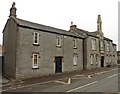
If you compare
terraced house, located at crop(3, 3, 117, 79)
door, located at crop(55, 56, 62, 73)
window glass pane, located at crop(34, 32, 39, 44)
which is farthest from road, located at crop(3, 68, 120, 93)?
door, located at crop(55, 56, 62, 73)

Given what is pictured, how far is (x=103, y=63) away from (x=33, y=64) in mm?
25731

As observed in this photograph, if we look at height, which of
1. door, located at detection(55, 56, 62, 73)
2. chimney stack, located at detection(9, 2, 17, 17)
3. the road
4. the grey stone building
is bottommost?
the road

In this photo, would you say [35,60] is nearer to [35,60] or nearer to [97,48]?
[35,60]

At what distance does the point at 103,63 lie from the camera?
155 ft

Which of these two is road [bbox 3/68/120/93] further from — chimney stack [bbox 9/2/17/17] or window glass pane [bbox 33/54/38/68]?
chimney stack [bbox 9/2/17/17]

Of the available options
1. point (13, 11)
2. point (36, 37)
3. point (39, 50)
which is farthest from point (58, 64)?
point (13, 11)

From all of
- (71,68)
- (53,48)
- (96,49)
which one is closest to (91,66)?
(96,49)

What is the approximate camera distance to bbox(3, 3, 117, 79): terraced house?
82.1ft

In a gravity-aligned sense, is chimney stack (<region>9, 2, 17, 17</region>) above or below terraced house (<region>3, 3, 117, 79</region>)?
above

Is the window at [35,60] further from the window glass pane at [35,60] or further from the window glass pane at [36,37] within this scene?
the window glass pane at [36,37]

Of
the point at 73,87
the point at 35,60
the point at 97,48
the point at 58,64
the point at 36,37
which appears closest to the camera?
the point at 73,87

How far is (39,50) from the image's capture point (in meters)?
27.6

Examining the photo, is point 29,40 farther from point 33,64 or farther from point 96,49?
point 96,49

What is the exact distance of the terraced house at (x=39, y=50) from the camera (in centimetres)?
2502
